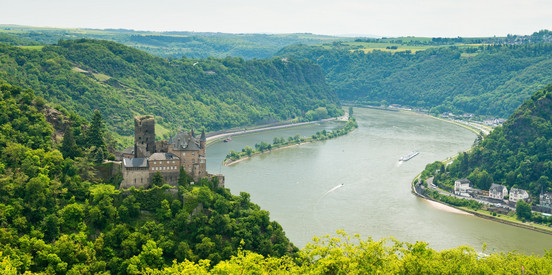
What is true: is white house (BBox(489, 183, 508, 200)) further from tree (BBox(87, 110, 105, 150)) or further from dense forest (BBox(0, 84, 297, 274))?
tree (BBox(87, 110, 105, 150))

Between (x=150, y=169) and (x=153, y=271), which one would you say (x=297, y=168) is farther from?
(x=153, y=271)

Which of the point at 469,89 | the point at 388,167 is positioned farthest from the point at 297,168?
the point at 469,89

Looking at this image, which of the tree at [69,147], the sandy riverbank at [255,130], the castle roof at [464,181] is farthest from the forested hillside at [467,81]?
the tree at [69,147]

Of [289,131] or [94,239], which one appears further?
[289,131]

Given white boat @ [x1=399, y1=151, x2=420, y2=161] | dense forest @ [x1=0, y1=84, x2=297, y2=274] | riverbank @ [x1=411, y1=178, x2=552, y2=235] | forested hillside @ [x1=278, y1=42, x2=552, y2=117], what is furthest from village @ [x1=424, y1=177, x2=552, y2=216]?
forested hillside @ [x1=278, y1=42, x2=552, y2=117]

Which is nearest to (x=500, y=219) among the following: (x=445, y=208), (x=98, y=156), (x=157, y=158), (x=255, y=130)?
(x=445, y=208)

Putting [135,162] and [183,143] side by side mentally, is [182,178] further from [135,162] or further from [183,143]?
[135,162]
